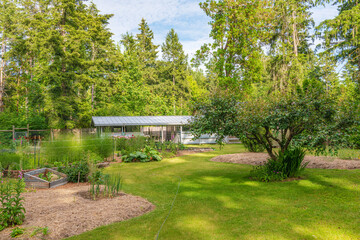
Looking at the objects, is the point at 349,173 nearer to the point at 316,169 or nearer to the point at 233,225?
the point at 316,169

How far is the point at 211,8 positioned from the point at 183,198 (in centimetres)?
1585

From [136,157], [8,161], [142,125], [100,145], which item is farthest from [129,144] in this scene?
[8,161]

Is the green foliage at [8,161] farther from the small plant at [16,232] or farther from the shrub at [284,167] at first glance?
the shrub at [284,167]

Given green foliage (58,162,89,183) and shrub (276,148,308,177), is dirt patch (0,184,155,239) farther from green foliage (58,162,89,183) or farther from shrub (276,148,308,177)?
shrub (276,148,308,177)

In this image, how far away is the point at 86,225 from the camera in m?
3.70

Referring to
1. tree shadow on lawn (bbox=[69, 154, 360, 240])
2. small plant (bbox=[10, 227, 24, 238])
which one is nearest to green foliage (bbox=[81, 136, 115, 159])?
tree shadow on lawn (bbox=[69, 154, 360, 240])

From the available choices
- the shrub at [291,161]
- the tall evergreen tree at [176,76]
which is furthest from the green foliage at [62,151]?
→ the tall evergreen tree at [176,76]

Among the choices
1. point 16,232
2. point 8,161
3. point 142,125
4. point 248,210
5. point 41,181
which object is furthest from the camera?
point 142,125

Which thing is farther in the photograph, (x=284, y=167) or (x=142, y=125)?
(x=142, y=125)

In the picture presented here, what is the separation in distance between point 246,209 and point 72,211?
310 centimetres

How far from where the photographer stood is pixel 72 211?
414 centimetres

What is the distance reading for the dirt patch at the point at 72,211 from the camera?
3.54 metres

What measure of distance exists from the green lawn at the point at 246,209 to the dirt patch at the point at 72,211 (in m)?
0.23

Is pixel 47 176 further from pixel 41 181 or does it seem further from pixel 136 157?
pixel 136 157
